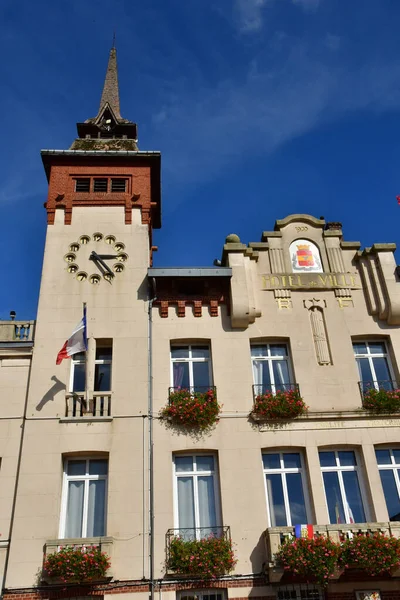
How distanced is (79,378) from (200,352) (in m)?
4.05

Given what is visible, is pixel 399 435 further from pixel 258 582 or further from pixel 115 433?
pixel 115 433

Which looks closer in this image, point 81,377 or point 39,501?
point 39,501

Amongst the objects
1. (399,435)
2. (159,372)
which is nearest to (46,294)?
(159,372)

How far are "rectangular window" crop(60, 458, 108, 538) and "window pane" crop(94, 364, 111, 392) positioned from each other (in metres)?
2.33

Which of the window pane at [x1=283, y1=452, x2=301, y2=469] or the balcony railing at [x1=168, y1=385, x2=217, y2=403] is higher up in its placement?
the balcony railing at [x1=168, y1=385, x2=217, y2=403]

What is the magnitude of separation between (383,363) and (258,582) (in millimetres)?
8194

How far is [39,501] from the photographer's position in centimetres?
1546

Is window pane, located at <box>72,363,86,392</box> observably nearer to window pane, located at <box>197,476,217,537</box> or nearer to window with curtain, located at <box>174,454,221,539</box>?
window with curtain, located at <box>174,454,221,539</box>

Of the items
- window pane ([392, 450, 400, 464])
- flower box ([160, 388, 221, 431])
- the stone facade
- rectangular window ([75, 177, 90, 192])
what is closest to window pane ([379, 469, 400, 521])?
the stone facade

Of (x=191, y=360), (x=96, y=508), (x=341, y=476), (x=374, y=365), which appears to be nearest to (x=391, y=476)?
(x=341, y=476)

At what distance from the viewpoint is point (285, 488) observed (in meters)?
16.4

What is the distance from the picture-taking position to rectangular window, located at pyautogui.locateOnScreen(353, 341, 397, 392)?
1834 centimetres

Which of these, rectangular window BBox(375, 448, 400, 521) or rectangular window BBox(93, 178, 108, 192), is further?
rectangular window BBox(93, 178, 108, 192)

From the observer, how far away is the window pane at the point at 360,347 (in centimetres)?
1915
